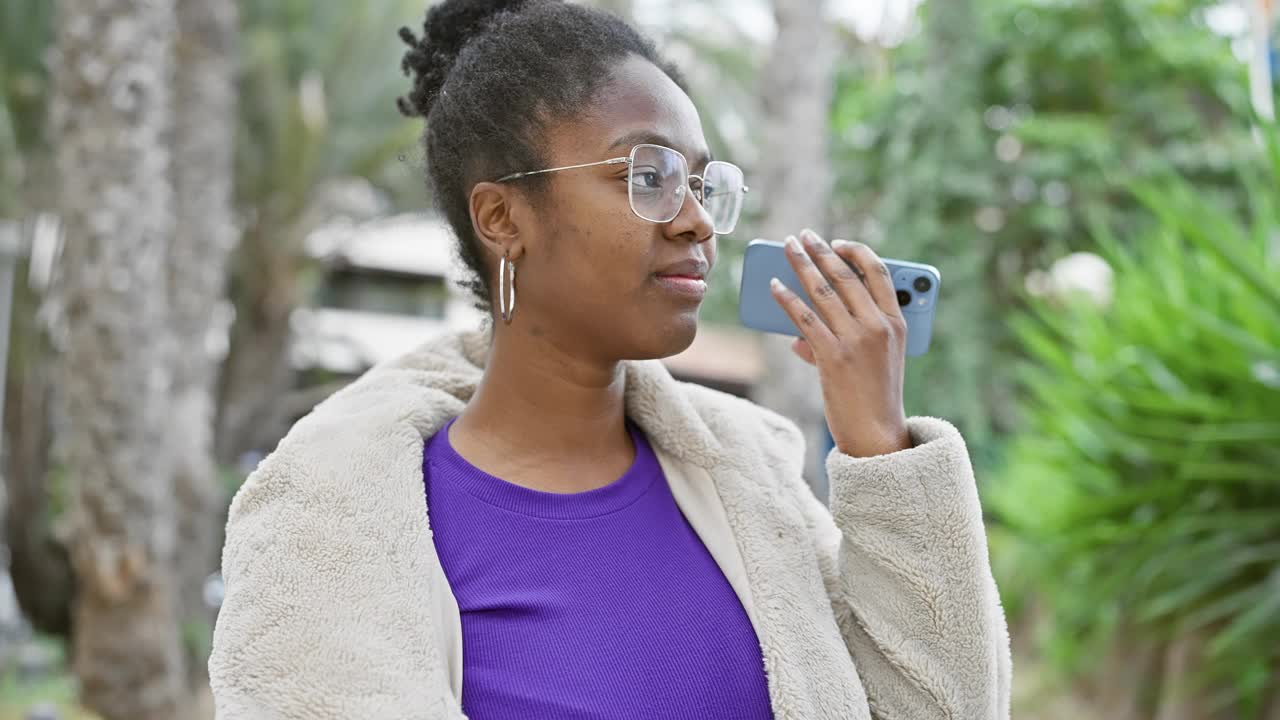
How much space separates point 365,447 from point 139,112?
408cm

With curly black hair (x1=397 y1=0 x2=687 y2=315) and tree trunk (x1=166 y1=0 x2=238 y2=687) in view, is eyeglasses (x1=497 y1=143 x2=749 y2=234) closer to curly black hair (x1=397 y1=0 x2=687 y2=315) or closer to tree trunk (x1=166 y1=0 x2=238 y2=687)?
curly black hair (x1=397 y1=0 x2=687 y2=315)

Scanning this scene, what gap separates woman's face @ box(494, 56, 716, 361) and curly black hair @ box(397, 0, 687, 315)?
0.14ft

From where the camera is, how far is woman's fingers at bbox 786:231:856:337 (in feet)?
5.58

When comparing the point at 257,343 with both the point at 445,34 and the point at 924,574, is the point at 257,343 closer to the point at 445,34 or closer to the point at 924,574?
the point at 445,34

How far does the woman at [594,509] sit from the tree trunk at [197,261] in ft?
19.4

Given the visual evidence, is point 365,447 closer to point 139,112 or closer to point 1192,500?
point 1192,500

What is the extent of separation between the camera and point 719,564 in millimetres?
1814

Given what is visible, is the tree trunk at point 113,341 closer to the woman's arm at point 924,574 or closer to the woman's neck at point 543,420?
the woman's neck at point 543,420

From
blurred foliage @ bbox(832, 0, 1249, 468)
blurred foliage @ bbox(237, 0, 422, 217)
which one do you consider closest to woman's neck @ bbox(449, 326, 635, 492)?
blurred foliage @ bbox(237, 0, 422, 217)

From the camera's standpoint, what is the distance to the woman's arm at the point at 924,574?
169 centimetres

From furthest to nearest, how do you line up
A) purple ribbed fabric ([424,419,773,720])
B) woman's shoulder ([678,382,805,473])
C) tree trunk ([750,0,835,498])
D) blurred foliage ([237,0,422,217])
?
blurred foliage ([237,0,422,217]), tree trunk ([750,0,835,498]), woman's shoulder ([678,382,805,473]), purple ribbed fabric ([424,419,773,720])

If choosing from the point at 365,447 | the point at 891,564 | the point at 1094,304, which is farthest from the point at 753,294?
the point at 1094,304

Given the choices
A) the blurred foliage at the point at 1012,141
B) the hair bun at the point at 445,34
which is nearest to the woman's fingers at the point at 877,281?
the hair bun at the point at 445,34

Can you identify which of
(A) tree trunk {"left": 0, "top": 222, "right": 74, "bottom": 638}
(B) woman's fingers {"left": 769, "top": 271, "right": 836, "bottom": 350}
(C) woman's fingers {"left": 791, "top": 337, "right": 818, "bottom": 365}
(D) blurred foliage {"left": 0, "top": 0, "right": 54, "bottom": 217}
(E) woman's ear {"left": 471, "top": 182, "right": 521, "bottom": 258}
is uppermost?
(D) blurred foliage {"left": 0, "top": 0, "right": 54, "bottom": 217}
